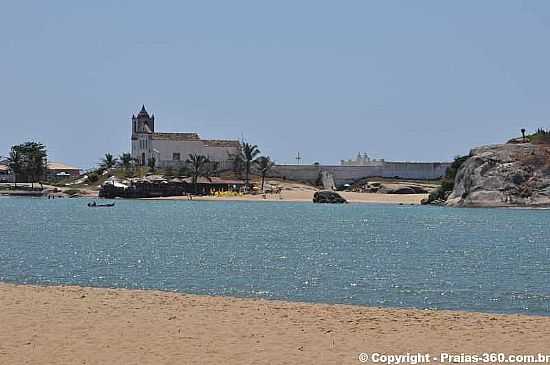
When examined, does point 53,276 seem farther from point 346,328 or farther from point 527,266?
point 527,266

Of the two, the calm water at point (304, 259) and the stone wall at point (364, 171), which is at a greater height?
the stone wall at point (364, 171)

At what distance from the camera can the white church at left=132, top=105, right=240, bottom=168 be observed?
158 m

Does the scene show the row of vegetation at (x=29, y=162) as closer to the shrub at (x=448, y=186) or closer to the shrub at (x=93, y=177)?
the shrub at (x=93, y=177)

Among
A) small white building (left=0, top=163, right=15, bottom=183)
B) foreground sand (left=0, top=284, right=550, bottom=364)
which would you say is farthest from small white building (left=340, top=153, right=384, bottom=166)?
foreground sand (left=0, top=284, right=550, bottom=364)

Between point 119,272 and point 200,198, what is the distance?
341 ft

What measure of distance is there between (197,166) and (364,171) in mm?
35569

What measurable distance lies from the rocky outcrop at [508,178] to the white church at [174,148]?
5858 centimetres

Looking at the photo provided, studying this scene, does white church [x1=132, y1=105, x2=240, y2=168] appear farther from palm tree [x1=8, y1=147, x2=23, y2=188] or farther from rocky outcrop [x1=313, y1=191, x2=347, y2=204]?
rocky outcrop [x1=313, y1=191, x2=347, y2=204]

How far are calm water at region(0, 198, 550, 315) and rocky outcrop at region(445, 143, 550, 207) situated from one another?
102ft

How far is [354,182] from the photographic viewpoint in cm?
16288

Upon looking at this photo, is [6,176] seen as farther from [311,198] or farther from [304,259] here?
[304,259]

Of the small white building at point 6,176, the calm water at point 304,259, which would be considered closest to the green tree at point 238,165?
the small white building at point 6,176

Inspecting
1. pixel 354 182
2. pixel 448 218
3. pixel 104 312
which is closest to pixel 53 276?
pixel 104 312

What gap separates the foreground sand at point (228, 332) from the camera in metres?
15.8
